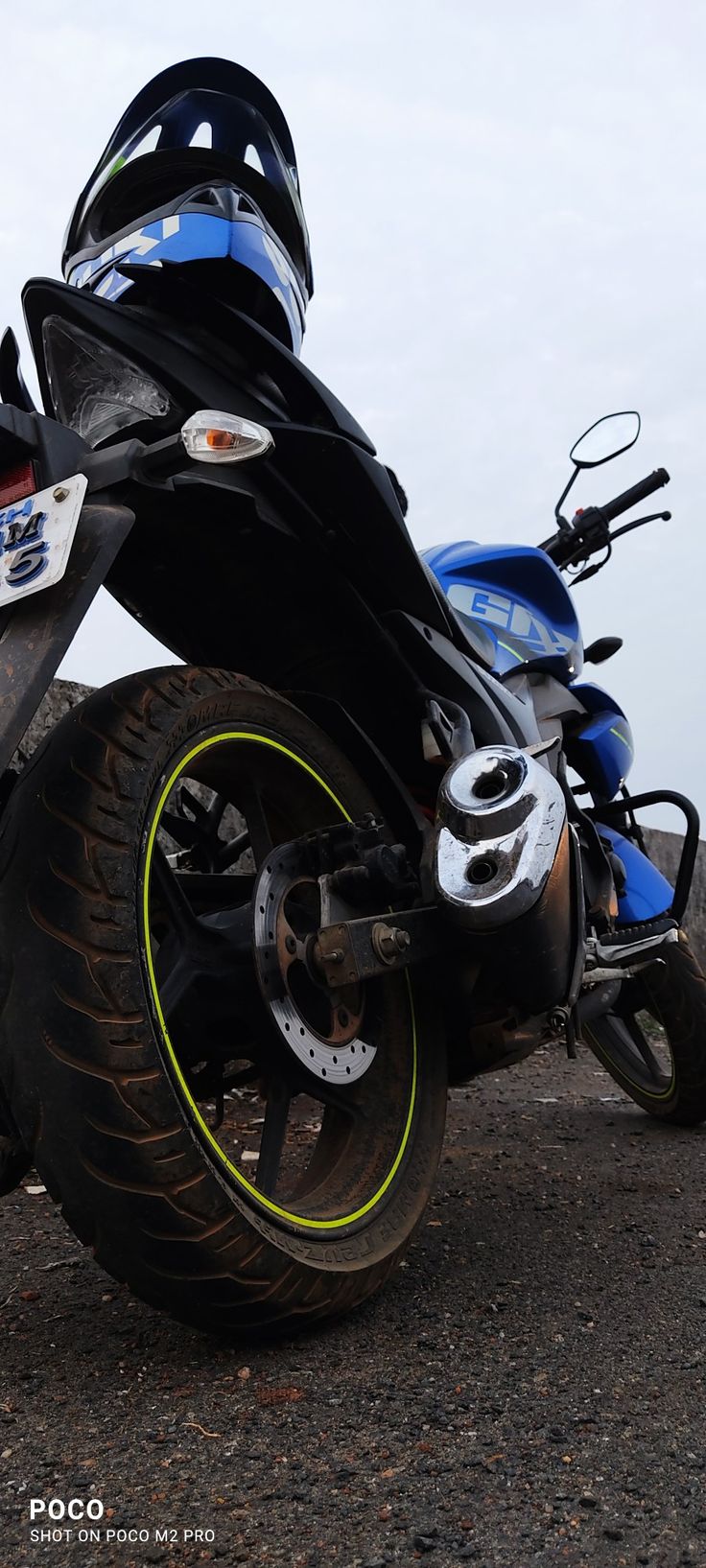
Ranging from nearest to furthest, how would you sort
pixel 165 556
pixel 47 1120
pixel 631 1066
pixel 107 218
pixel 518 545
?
pixel 47 1120, pixel 165 556, pixel 107 218, pixel 518 545, pixel 631 1066

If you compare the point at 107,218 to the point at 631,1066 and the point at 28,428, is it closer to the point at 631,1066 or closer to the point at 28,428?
the point at 28,428

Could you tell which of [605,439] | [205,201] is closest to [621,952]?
[205,201]

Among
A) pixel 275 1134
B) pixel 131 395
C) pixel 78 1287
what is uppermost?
pixel 131 395

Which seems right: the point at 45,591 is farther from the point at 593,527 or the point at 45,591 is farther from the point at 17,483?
the point at 593,527

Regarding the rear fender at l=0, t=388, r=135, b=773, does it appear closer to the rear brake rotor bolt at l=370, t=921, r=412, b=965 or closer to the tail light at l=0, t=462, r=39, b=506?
the tail light at l=0, t=462, r=39, b=506

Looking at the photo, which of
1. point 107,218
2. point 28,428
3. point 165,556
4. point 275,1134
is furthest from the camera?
point 107,218

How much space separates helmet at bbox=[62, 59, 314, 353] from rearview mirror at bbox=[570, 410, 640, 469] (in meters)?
1.82

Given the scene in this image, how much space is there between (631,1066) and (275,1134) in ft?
6.92

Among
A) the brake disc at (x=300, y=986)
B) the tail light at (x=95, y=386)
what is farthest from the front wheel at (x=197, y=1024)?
the tail light at (x=95, y=386)

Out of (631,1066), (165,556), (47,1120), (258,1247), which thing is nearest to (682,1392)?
(258,1247)

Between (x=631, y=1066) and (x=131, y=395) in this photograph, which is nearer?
(x=131, y=395)

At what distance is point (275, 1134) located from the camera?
64.0 inches

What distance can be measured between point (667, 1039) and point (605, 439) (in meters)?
1.94

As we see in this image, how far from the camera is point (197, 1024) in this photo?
1.62 meters
